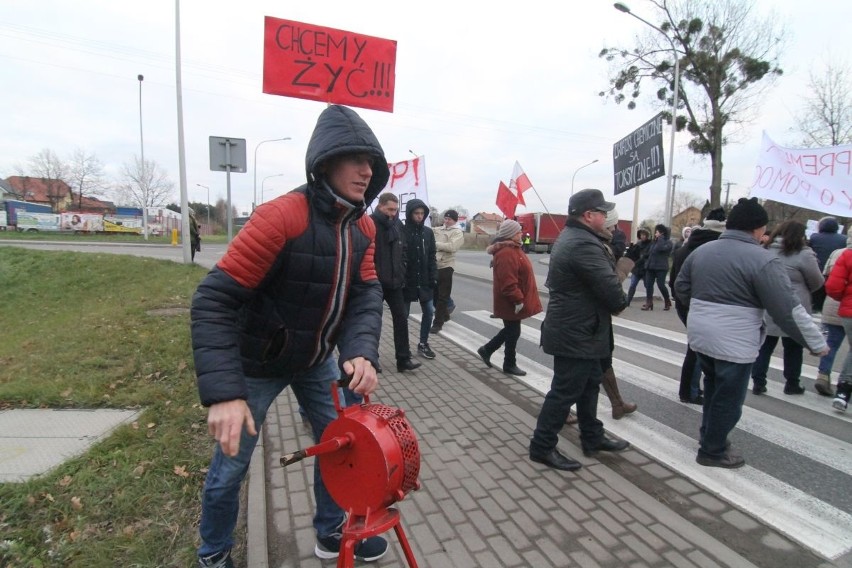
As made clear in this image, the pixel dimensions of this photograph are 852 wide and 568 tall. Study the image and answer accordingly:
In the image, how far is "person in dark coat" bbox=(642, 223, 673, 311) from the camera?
1048 centimetres

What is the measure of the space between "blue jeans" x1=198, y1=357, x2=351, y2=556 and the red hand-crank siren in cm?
50

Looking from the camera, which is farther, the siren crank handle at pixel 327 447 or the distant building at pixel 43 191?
the distant building at pixel 43 191

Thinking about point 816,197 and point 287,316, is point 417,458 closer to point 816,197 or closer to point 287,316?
point 287,316

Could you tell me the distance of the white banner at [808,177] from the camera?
629 cm

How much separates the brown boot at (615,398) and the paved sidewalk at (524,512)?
0.54m

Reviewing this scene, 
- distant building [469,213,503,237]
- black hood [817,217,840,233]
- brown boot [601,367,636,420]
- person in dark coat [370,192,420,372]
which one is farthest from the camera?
distant building [469,213,503,237]

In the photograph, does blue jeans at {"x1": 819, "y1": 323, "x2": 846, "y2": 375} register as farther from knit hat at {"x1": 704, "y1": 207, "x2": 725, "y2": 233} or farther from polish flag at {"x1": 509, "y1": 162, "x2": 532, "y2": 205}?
polish flag at {"x1": 509, "y1": 162, "x2": 532, "y2": 205}

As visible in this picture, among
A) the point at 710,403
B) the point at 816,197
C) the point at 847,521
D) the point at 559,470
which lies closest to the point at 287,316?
the point at 559,470

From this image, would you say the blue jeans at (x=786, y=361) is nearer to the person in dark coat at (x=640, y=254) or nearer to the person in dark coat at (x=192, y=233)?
the person in dark coat at (x=640, y=254)

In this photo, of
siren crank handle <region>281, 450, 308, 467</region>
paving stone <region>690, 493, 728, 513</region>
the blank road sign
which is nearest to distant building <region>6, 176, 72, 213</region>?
the blank road sign

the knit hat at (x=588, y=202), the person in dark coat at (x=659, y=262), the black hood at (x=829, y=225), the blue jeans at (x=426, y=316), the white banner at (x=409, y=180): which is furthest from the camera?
the person in dark coat at (x=659, y=262)

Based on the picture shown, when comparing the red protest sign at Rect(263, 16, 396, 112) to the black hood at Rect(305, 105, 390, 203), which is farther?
the red protest sign at Rect(263, 16, 396, 112)

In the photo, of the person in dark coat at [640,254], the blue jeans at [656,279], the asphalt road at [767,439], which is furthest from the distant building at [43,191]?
the asphalt road at [767,439]

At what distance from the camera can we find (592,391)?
3682mm
